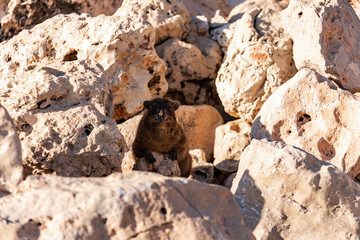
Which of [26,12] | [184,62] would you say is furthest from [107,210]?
[26,12]

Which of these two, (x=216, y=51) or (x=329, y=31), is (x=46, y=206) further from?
(x=216, y=51)

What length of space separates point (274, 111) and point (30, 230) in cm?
421

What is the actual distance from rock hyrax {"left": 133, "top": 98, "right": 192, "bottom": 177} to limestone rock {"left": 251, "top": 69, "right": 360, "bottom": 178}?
1.23 m

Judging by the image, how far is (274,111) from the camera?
680 centimetres

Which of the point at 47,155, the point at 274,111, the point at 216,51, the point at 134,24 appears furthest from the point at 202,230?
the point at 216,51

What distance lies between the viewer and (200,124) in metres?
8.63

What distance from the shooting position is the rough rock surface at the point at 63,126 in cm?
513

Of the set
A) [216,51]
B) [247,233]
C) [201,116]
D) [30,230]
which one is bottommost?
[201,116]

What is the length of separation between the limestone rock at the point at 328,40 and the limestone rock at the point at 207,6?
15.9 feet

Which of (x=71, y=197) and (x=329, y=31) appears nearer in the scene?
(x=71, y=197)

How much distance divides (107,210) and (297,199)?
2.05m

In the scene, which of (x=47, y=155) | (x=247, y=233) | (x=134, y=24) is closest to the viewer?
(x=247, y=233)

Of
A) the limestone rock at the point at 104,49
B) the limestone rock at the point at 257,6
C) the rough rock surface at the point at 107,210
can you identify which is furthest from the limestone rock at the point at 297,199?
the limestone rock at the point at 257,6

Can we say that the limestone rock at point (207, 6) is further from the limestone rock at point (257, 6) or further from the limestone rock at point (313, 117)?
the limestone rock at point (313, 117)
